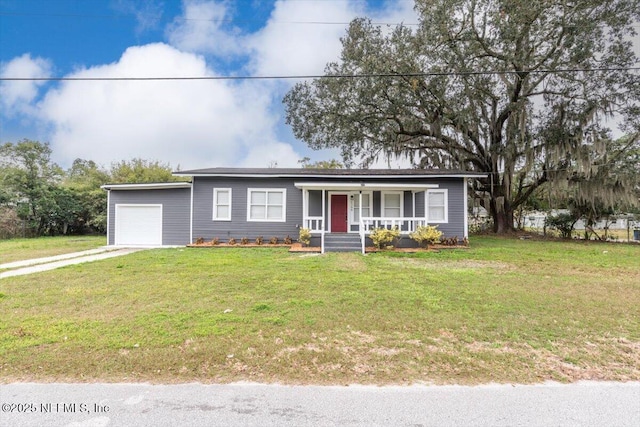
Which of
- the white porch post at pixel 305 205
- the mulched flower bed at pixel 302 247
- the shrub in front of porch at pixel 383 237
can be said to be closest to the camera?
the mulched flower bed at pixel 302 247

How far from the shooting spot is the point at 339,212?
13.1m

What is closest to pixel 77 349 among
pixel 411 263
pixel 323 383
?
pixel 323 383

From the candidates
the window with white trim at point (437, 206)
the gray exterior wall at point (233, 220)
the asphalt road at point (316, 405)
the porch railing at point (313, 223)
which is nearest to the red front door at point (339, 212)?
the porch railing at point (313, 223)

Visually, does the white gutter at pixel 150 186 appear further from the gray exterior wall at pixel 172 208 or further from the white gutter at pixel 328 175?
the white gutter at pixel 328 175

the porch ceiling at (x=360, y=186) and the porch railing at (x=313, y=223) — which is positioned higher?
the porch ceiling at (x=360, y=186)

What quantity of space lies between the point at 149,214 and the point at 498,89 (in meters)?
18.4

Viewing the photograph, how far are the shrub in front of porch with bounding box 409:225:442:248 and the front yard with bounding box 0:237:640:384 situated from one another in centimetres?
435

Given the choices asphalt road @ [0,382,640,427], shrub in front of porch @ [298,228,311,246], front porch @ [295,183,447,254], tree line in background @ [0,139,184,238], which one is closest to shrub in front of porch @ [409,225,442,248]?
front porch @ [295,183,447,254]

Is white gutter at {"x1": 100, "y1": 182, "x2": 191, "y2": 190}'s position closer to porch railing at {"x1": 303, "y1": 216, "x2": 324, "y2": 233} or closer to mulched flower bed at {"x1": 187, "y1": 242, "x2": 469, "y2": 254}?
mulched flower bed at {"x1": 187, "y1": 242, "x2": 469, "y2": 254}

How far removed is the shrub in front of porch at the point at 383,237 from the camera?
11031 millimetres

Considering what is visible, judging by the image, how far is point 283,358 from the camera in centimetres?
300

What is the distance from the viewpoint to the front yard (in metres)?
2.80

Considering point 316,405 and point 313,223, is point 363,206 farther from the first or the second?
point 316,405

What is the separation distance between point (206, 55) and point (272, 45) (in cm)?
287
